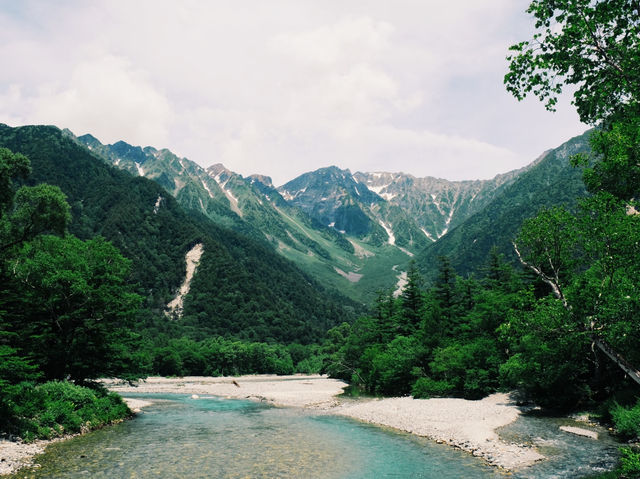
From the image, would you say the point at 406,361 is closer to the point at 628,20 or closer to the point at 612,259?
the point at 612,259

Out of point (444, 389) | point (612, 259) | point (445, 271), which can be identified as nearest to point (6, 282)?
point (612, 259)

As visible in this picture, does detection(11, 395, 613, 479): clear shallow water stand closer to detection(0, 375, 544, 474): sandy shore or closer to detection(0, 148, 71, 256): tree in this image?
detection(0, 375, 544, 474): sandy shore

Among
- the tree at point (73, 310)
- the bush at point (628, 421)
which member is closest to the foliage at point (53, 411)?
the tree at point (73, 310)

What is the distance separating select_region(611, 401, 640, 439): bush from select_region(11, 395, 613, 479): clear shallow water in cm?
328

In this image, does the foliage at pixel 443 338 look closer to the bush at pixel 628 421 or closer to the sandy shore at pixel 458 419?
the sandy shore at pixel 458 419

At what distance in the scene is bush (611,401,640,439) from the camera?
23844 mm

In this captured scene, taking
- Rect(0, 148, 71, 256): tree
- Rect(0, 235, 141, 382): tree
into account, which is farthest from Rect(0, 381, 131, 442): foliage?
Rect(0, 148, 71, 256): tree

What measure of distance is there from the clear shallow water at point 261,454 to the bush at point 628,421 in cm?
328

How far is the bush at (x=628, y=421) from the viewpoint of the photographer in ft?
78.2

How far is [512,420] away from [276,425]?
802 inches

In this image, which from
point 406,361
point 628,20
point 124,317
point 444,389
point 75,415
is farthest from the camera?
point 406,361

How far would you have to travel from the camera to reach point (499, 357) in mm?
45062

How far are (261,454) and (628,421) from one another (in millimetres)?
22412

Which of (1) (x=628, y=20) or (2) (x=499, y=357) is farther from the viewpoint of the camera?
(2) (x=499, y=357)
